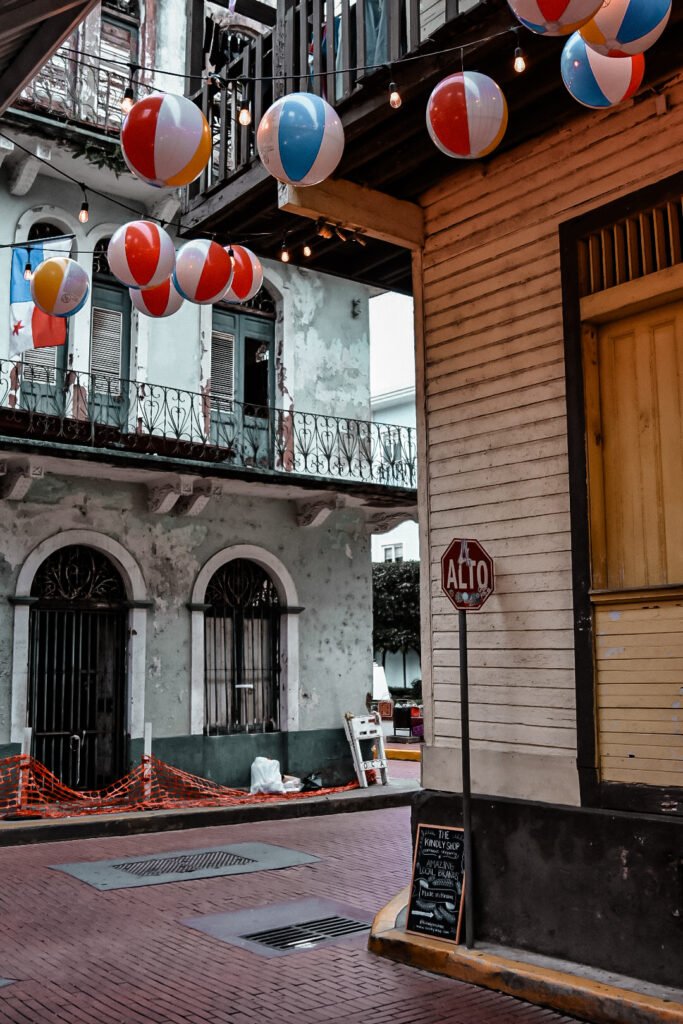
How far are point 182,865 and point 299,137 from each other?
7475 millimetres

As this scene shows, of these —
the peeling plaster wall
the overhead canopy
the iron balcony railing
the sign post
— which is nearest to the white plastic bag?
the peeling plaster wall

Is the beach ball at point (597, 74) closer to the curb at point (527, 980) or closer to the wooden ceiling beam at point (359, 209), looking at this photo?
the wooden ceiling beam at point (359, 209)

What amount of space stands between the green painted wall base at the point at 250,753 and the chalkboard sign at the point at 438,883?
7.35 meters

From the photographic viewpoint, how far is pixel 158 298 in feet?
27.6

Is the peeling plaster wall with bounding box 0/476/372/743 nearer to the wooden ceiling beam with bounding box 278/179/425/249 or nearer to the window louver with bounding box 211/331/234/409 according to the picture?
the window louver with bounding box 211/331/234/409

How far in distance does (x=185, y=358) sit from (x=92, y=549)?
3.22 meters

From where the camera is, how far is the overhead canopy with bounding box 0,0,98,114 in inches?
161

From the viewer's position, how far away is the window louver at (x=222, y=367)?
15.1 meters

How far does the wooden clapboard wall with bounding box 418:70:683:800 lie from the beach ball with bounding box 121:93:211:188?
231 centimetres

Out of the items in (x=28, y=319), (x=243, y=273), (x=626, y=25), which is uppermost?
(x=28, y=319)

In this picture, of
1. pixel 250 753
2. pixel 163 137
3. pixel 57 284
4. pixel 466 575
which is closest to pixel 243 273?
pixel 57 284

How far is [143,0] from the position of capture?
581 inches

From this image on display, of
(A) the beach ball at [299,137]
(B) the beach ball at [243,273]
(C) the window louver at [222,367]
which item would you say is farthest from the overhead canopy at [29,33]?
(C) the window louver at [222,367]

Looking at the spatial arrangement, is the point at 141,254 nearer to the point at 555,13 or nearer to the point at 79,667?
the point at 555,13
